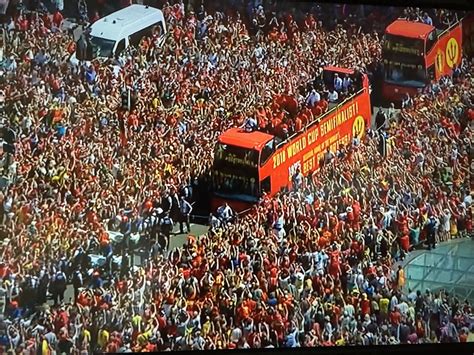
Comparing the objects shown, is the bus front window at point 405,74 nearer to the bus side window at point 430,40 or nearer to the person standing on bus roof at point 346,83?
the bus side window at point 430,40

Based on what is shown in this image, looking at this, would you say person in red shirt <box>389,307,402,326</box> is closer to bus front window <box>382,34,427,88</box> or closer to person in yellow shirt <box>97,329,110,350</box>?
bus front window <box>382,34,427,88</box>

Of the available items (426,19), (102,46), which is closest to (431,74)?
(426,19)

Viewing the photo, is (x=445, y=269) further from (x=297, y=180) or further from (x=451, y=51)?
(x=451, y=51)

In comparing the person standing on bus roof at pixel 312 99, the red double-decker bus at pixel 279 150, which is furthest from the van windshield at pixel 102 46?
the person standing on bus roof at pixel 312 99

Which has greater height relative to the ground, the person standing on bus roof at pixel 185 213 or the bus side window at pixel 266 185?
the bus side window at pixel 266 185

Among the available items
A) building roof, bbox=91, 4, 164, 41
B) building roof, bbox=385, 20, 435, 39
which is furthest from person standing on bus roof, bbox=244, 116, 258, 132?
building roof, bbox=385, 20, 435, 39

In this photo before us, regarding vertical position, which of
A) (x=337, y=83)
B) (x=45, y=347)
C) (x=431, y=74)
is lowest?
(x=45, y=347)
